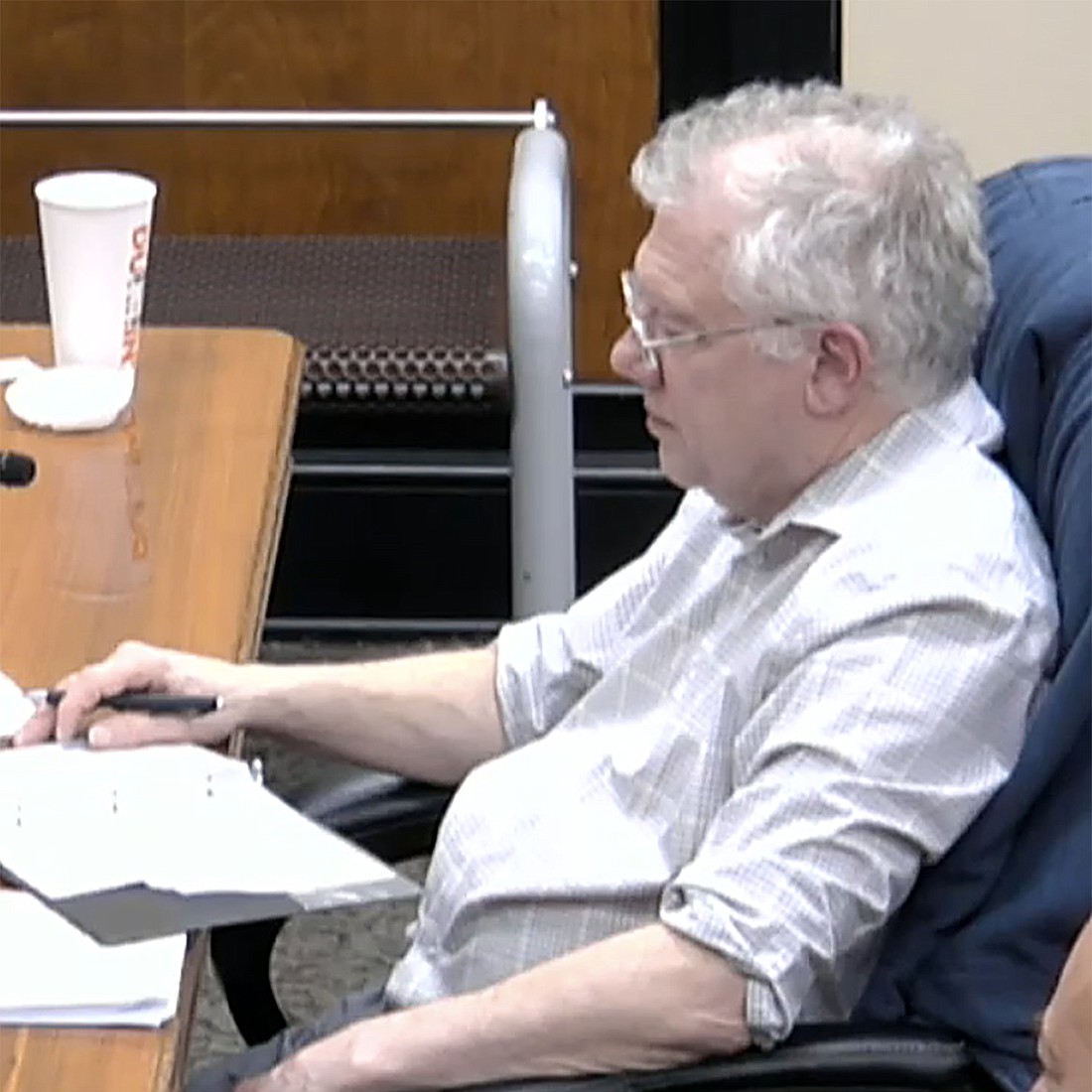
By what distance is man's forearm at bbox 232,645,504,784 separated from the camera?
1.89 meters

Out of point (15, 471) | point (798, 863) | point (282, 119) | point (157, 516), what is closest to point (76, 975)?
point (798, 863)

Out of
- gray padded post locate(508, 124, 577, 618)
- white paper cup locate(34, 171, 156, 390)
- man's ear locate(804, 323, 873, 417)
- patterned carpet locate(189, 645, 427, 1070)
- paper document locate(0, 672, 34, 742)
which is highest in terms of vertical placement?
man's ear locate(804, 323, 873, 417)

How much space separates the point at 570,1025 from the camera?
59.9 inches

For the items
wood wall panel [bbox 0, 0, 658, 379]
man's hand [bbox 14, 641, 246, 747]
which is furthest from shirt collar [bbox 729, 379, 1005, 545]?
wood wall panel [bbox 0, 0, 658, 379]

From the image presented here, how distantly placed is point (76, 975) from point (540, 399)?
1.35 m

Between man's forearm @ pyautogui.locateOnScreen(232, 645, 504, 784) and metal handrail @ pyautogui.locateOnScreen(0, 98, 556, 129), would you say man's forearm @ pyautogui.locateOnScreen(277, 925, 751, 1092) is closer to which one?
man's forearm @ pyautogui.locateOnScreen(232, 645, 504, 784)

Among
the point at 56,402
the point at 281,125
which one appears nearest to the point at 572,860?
the point at 56,402

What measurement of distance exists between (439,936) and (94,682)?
29 cm

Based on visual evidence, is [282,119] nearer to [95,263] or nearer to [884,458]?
[95,263]

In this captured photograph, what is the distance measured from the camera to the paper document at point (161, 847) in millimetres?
1423

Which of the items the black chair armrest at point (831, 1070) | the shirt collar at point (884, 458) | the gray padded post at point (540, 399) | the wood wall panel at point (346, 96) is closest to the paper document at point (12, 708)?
the black chair armrest at point (831, 1070)

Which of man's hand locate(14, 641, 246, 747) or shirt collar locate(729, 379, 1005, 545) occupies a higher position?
shirt collar locate(729, 379, 1005, 545)

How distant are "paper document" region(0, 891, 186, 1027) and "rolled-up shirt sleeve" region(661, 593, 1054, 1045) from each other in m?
0.32

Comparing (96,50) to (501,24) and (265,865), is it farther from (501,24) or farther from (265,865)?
(265,865)
